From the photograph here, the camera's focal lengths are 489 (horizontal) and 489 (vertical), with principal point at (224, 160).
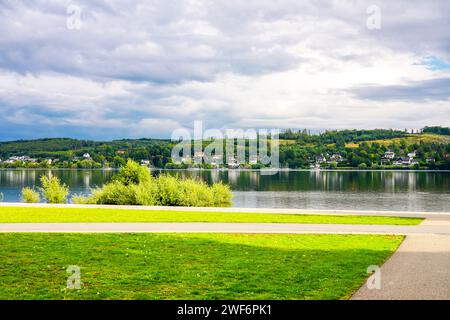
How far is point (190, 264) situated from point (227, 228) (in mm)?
6635

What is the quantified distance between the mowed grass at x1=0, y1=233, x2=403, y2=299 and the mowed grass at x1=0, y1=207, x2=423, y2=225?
15.2ft

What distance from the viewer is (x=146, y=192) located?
32.2 meters

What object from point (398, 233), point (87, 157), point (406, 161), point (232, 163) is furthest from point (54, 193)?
point (406, 161)

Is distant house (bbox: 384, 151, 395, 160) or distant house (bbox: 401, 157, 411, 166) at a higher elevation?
distant house (bbox: 384, 151, 395, 160)

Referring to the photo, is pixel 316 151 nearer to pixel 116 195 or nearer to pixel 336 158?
pixel 336 158

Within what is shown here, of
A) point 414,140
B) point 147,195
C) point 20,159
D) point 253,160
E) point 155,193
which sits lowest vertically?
point 147,195

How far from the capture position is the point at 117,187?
34000 mm

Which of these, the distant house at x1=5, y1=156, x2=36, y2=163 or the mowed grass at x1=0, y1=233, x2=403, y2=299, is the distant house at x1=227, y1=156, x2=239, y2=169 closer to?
the distant house at x1=5, y1=156, x2=36, y2=163

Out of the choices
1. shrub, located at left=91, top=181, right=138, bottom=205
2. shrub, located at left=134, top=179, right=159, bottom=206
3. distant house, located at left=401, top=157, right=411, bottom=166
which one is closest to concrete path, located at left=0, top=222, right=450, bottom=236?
shrub, located at left=134, top=179, right=159, bottom=206

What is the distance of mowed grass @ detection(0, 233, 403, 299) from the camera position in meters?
9.23

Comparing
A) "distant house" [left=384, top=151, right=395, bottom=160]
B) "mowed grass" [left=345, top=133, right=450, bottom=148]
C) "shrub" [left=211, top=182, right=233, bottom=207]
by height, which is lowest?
"shrub" [left=211, top=182, right=233, bottom=207]
